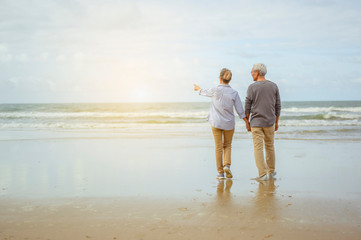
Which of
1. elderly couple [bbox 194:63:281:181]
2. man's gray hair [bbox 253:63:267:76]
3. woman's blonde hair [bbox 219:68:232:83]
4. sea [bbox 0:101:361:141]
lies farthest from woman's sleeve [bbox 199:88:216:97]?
sea [bbox 0:101:361:141]

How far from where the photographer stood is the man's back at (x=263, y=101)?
5.12 metres

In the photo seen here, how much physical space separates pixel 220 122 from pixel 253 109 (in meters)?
0.54

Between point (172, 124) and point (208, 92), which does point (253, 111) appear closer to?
point (208, 92)

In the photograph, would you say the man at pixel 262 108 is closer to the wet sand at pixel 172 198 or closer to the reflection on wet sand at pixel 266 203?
the reflection on wet sand at pixel 266 203

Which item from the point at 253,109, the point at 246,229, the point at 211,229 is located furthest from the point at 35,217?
the point at 253,109

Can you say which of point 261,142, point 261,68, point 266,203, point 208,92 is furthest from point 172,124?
point 266,203

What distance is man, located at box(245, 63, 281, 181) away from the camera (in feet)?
16.8

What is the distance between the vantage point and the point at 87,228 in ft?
10.4

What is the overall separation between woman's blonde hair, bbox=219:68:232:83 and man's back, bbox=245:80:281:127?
0.37 metres

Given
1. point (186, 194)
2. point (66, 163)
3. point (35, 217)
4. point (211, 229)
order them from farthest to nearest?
1. point (66, 163)
2. point (186, 194)
3. point (35, 217)
4. point (211, 229)

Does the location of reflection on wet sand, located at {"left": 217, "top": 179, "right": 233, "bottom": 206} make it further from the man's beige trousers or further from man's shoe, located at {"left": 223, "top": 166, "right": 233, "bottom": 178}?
the man's beige trousers

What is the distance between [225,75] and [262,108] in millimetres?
755

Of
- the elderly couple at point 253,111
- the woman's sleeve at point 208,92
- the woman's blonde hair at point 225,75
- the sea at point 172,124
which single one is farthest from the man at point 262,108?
the sea at point 172,124

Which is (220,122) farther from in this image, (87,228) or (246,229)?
(87,228)
